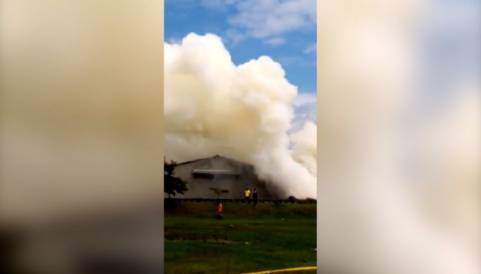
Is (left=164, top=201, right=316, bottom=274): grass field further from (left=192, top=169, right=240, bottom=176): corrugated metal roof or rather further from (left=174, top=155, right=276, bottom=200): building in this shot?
→ (left=192, top=169, right=240, bottom=176): corrugated metal roof

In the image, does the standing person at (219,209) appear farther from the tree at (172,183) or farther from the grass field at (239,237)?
the tree at (172,183)

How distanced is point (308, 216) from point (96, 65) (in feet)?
8.05

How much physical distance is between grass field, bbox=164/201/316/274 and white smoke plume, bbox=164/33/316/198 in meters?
0.28

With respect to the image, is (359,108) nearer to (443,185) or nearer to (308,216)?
(443,185)

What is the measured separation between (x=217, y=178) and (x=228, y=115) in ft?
1.69

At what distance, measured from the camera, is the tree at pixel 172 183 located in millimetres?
3994

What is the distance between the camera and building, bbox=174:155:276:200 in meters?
3.99

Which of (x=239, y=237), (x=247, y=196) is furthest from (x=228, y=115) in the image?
(x=239, y=237)

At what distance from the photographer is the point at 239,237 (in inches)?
164

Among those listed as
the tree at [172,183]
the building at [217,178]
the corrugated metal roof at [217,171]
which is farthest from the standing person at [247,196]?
the tree at [172,183]

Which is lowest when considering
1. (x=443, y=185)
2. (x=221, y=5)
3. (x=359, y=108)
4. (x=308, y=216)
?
(x=308, y=216)

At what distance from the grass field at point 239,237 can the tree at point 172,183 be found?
0.37 ft

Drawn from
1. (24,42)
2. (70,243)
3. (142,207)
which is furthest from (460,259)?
(24,42)

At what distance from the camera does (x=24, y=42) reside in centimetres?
211
